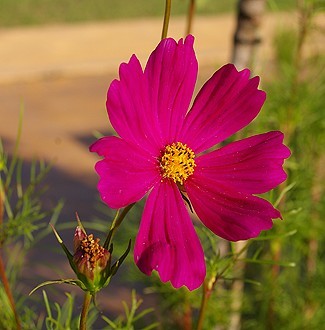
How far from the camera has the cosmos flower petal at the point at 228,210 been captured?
36 cm

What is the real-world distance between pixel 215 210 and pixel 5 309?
30 centimetres

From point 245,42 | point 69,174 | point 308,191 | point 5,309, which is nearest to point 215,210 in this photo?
point 5,309

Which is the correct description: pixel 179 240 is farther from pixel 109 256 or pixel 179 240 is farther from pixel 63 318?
pixel 63 318

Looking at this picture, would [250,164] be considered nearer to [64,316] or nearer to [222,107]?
[222,107]

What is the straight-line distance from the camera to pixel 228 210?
1.23ft

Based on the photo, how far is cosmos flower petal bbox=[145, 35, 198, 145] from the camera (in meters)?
0.37

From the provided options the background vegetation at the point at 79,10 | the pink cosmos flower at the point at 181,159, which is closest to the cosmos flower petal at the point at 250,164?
the pink cosmos flower at the point at 181,159

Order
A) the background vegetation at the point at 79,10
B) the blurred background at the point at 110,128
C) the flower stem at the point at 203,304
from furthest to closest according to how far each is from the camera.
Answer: the background vegetation at the point at 79,10
the blurred background at the point at 110,128
the flower stem at the point at 203,304

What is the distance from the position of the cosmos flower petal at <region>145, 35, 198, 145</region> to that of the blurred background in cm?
14

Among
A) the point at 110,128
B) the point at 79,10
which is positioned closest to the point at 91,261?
the point at 110,128

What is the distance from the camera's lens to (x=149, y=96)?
1.24ft

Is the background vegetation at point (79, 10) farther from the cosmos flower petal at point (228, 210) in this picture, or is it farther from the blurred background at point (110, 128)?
the cosmos flower petal at point (228, 210)

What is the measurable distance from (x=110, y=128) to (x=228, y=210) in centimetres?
287

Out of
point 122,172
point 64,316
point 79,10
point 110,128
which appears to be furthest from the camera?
point 79,10
